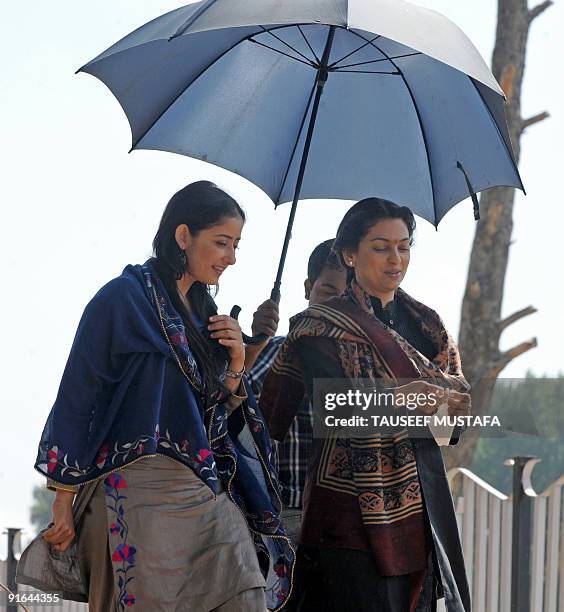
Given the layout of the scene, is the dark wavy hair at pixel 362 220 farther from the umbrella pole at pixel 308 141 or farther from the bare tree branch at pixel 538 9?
the bare tree branch at pixel 538 9

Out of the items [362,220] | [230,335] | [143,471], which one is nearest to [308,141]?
[362,220]

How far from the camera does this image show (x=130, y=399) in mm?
3318

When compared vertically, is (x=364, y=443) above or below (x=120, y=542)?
above

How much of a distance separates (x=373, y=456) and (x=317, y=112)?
4.57ft

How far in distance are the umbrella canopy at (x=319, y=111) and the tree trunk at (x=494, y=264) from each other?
20.6 ft

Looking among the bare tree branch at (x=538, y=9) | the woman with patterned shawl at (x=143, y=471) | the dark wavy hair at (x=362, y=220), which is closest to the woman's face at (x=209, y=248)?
the woman with patterned shawl at (x=143, y=471)

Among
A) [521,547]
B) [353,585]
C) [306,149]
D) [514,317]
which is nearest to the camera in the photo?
[353,585]

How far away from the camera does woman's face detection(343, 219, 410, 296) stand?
12.7 ft

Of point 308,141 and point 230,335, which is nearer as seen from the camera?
point 230,335

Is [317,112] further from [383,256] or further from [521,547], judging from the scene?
[521,547]

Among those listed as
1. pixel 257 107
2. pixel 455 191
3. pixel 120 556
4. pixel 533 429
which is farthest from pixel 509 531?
pixel 120 556

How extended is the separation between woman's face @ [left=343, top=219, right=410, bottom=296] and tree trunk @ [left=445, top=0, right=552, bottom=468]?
677cm

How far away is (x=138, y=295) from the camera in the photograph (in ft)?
11.1

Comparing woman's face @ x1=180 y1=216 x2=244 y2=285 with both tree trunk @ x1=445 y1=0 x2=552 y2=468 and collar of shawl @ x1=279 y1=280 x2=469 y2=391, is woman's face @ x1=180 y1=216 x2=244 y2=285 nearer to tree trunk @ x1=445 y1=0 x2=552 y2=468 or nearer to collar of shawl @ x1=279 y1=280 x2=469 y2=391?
collar of shawl @ x1=279 y1=280 x2=469 y2=391
